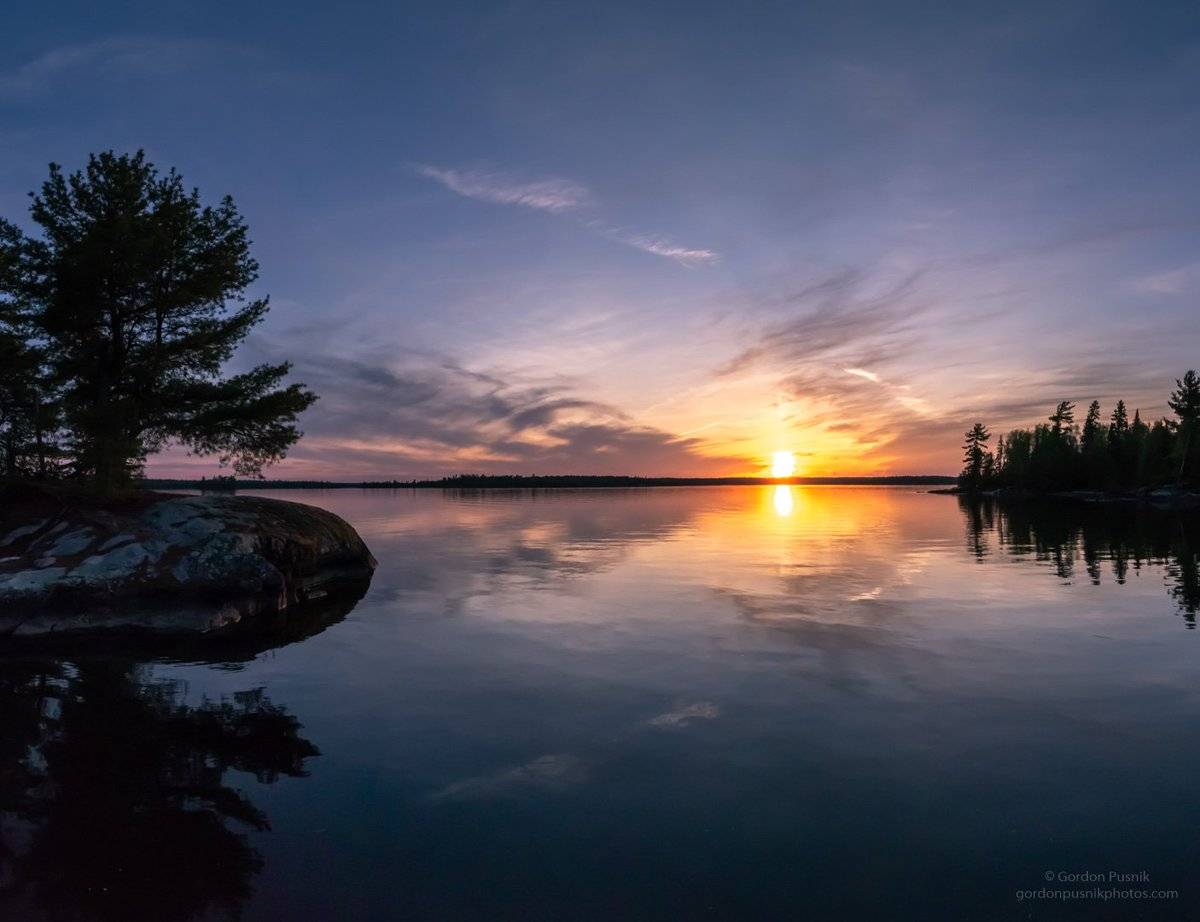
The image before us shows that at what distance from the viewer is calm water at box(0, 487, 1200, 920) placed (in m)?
4.86

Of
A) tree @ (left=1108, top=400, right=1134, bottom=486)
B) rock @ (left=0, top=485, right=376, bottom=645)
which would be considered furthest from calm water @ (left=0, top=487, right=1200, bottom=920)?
tree @ (left=1108, top=400, right=1134, bottom=486)

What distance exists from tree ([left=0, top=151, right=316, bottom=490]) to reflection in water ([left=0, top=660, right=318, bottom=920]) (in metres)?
10.1

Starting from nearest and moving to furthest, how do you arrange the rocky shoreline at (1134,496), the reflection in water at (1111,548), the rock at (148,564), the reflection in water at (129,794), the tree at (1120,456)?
1. the reflection in water at (129,794)
2. the rock at (148,564)
3. the reflection in water at (1111,548)
4. the rocky shoreline at (1134,496)
5. the tree at (1120,456)

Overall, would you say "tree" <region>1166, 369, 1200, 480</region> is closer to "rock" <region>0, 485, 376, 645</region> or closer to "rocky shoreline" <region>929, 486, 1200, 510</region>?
"rocky shoreline" <region>929, 486, 1200, 510</region>

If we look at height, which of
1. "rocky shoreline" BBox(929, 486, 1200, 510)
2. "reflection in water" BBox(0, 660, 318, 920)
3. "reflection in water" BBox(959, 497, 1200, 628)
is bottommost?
"reflection in water" BBox(0, 660, 318, 920)

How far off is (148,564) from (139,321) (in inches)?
352

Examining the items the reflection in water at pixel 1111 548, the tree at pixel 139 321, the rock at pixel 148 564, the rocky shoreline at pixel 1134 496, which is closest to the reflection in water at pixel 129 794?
the rock at pixel 148 564

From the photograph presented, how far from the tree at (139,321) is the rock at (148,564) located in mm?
1396

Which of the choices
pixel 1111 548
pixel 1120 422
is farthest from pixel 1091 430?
pixel 1111 548

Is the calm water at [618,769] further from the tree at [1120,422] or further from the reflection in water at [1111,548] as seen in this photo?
the tree at [1120,422]

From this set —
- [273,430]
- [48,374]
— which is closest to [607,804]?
[273,430]

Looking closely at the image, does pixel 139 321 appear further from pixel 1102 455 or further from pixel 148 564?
pixel 1102 455

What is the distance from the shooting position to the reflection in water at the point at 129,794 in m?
4.79

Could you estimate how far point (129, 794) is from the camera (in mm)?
6246
